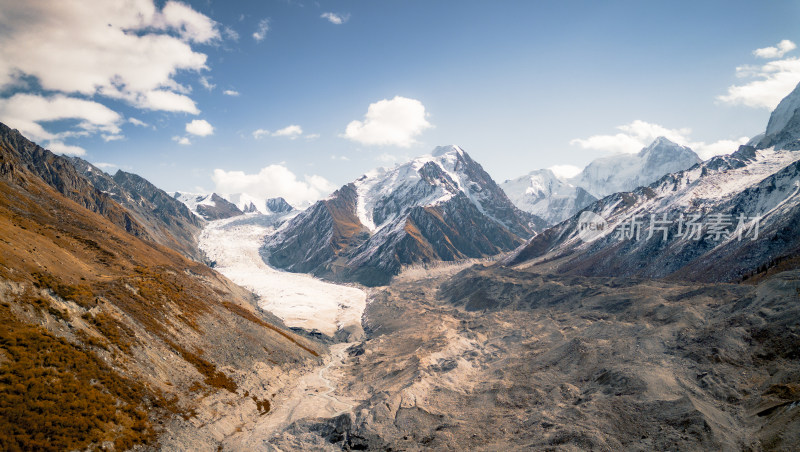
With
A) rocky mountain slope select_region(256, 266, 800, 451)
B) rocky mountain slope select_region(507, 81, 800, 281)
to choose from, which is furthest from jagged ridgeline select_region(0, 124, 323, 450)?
rocky mountain slope select_region(507, 81, 800, 281)

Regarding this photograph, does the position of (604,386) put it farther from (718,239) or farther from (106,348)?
(718,239)

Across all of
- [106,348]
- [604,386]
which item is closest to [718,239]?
[604,386]

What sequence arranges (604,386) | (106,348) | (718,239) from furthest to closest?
1. (718,239)
2. (604,386)
3. (106,348)

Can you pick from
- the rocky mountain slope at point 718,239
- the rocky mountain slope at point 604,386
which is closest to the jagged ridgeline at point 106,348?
the rocky mountain slope at point 604,386

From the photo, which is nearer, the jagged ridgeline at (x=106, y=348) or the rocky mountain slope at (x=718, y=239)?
the jagged ridgeline at (x=106, y=348)

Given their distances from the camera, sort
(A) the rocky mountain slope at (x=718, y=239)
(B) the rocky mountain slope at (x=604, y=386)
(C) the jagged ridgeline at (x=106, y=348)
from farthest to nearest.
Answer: (A) the rocky mountain slope at (x=718, y=239), (B) the rocky mountain slope at (x=604, y=386), (C) the jagged ridgeline at (x=106, y=348)

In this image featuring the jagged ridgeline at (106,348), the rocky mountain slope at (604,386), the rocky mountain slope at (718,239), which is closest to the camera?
the jagged ridgeline at (106,348)

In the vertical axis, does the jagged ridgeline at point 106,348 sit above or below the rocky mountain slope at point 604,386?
above

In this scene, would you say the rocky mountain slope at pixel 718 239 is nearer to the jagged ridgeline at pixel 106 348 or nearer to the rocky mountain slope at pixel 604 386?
the rocky mountain slope at pixel 604 386
